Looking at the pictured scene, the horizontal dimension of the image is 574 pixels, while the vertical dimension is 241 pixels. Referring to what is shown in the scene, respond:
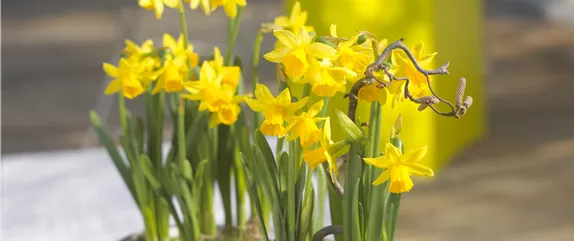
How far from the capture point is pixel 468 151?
2.41 metres

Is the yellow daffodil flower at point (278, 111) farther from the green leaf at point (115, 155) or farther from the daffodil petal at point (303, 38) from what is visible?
the green leaf at point (115, 155)

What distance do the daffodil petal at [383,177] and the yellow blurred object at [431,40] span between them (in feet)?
3.58

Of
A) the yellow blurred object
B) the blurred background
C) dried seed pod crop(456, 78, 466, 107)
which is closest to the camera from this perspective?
dried seed pod crop(456, 78, 466, 107)

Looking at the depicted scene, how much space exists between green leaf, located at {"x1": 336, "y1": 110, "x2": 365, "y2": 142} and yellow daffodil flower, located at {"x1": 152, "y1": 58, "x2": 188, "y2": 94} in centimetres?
18

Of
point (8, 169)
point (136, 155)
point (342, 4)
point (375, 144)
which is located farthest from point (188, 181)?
point (342, 4)

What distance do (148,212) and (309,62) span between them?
298mm

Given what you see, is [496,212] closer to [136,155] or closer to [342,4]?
[342,4]

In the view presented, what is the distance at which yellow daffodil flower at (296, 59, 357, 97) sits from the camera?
0.51m

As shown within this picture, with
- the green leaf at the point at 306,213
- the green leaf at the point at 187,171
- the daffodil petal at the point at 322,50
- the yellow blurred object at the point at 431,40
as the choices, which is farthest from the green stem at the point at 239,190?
the yellow blurred object at the point at 431,40

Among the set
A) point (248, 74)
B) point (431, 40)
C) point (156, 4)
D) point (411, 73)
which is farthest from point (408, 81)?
point (248, 74)

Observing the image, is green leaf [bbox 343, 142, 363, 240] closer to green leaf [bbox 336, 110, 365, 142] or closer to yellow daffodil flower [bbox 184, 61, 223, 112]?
green leaf [bbox 336, 110, 365, 142]

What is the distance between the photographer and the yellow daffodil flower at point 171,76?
2.17 feet

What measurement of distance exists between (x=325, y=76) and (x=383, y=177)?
0.07 m

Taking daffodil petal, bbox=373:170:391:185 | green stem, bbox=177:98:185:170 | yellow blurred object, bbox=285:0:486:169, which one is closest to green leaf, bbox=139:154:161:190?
green stem, bbox=177:98:185:170
